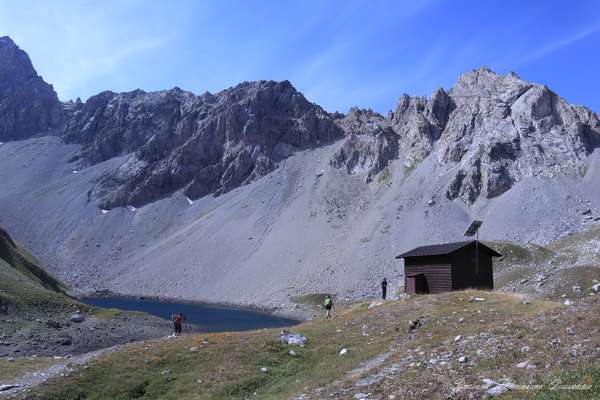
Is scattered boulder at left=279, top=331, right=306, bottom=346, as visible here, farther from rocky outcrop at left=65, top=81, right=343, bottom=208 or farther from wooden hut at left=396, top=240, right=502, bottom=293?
rocky outcrop at left=65, top=81, right=343, bottom=208

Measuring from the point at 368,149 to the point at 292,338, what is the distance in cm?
13515

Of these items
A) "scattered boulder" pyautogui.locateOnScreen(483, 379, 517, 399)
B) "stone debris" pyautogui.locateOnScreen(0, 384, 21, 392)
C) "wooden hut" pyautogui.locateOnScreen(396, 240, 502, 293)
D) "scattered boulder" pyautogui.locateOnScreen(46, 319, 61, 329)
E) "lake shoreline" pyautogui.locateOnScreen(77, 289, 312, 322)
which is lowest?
"lake shoreline" pyautogui.locateOnScreen(77, 289, 312, 322)

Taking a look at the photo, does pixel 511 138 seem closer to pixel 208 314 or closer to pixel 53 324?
pixel 208 314

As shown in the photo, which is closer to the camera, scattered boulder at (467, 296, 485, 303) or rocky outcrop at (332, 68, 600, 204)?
scattered boulder at (467, 296, 485, 303)

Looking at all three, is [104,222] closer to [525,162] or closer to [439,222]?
[439,222]

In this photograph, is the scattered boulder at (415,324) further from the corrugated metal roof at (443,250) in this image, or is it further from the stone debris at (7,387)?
the stone debris at (7,387)

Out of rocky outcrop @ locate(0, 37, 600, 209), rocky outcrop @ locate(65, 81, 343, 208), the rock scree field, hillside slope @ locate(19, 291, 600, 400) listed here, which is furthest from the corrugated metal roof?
rocky outcrop @ locate(65, 81, 343, 208)

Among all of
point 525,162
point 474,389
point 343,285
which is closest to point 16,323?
point 474,389

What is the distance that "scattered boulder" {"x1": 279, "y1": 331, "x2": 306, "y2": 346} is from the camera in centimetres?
2592

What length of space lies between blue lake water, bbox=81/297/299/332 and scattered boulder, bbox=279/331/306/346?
3684 cm

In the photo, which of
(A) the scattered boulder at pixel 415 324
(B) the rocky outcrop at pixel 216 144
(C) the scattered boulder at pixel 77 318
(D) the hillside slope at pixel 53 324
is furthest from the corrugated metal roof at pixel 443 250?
(B) the rocky outcrop at pixel 216 144

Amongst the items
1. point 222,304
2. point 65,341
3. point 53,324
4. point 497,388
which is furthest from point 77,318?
point 222,304

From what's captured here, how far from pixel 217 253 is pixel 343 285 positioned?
42.2 metres

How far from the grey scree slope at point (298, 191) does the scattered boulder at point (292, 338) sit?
59520 mm
